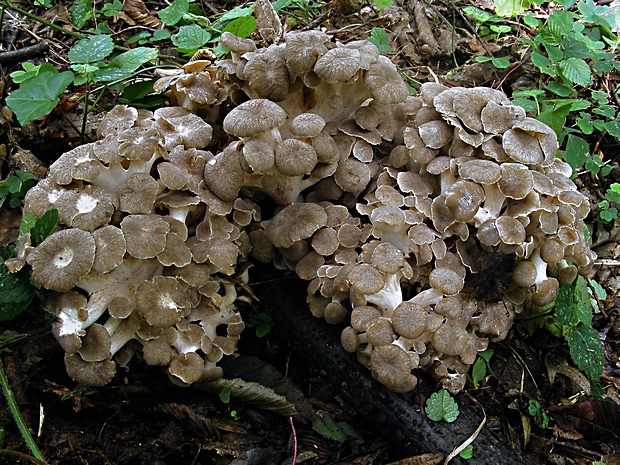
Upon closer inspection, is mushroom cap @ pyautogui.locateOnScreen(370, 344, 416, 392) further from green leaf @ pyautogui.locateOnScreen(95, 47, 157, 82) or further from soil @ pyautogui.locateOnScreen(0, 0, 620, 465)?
green leaf @ pyautogui.locateOnScreen(95, 47, 157, 82)

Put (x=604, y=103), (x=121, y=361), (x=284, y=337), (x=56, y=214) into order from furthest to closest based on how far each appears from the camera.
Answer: (x=604, y=103) < (x=284, y=337) < (x=121, y=361) < (x=56, y=214)

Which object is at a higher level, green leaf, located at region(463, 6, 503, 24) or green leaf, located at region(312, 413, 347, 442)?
green leaf, located at region(463, 6, 503, 24)

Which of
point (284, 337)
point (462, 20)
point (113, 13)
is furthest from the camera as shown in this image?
point (462, 20)

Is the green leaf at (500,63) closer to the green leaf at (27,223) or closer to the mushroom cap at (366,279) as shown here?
the mushroom cap at (366,279)

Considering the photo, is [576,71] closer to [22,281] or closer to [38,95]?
[38,95]

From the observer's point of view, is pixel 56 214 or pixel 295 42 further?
pixel 295 42

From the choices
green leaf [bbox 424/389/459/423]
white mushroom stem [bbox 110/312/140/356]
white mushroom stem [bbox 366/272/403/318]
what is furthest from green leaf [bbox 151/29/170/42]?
green leaf [bbox 424/389/459/423]

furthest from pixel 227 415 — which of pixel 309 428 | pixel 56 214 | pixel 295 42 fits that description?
pixel 295 42

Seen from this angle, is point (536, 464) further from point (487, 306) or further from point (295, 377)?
point (295, 377)
